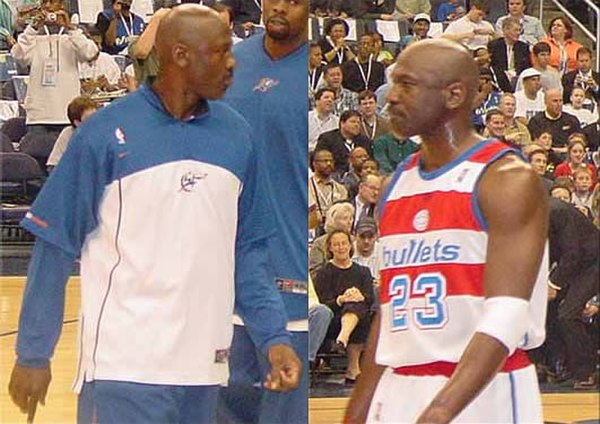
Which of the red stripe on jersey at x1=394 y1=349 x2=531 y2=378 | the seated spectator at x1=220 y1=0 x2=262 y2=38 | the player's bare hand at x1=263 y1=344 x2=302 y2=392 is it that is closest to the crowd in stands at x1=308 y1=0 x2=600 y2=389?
the seated spectator at x1=220 y1=0 x2=262 y2=38

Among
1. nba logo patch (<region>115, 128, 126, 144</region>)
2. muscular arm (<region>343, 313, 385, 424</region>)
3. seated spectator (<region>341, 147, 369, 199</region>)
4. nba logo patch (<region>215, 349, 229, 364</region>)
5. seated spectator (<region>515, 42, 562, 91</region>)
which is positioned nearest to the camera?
muscular arm (<region>343, 313, 385, 424</region>)

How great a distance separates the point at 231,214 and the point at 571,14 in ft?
2.11

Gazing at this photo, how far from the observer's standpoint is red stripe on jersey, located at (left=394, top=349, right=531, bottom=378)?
68.2 inches

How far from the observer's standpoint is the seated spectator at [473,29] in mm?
2209

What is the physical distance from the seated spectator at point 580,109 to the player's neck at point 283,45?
0.48 meters

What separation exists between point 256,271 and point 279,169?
1.03ft

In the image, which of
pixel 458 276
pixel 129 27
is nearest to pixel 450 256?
pixel 458 276

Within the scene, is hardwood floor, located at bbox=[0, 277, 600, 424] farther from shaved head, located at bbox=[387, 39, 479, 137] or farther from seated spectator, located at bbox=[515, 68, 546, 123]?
shaved head, located at bbox=[387, 39, 479, 137]

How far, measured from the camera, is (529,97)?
2271mm

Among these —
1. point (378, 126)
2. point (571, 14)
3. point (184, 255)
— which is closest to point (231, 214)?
point (184, 255)

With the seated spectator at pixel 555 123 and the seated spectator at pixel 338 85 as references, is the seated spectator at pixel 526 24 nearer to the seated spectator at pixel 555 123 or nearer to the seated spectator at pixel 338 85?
the seated spectator at pixel 555 123

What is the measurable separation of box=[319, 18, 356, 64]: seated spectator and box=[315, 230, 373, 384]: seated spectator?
0.31m

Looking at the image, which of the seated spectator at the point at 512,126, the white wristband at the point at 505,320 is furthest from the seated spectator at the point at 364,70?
the white wristband at the point at 505,320

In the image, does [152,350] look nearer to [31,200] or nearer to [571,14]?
[31,200]
